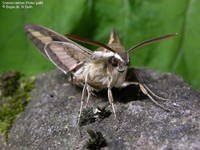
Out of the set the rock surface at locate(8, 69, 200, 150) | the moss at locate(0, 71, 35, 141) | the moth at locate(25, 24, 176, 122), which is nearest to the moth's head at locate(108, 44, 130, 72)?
the moth at locate(25, 24, 176, 122)

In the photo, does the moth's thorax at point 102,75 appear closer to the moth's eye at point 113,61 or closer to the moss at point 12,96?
the moth's eye at point 113,61

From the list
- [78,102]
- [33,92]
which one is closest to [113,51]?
[78,102]

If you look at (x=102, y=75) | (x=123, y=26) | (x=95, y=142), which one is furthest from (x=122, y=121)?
(x=123, y=26)

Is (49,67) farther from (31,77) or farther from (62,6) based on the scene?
(62,6)

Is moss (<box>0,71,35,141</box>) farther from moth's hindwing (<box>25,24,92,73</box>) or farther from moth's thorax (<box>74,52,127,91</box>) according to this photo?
moth's thorax (<box>74,52,127,91</box>)

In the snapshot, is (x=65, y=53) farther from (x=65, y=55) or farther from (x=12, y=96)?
(x=12, y=96)

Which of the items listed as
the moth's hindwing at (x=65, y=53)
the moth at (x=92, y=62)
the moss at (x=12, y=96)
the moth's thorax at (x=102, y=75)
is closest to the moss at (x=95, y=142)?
the moth at (x=92, y=62)
